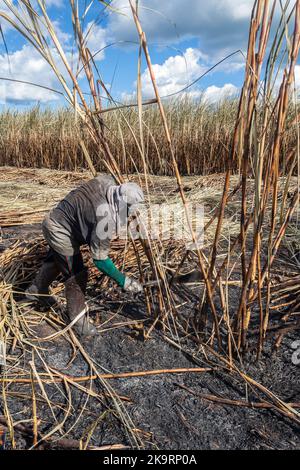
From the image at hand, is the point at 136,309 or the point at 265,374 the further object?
the point at 136,309

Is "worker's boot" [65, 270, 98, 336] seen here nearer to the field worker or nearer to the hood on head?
the field worker

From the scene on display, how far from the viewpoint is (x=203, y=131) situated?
6.52 metres

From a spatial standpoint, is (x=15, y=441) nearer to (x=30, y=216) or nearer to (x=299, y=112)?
(x=299, y=112)

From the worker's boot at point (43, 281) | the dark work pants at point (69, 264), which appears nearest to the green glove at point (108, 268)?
the dark work pants at point (69, 264)

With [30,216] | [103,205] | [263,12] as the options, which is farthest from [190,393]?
[30,216]

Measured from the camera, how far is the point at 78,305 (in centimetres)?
203

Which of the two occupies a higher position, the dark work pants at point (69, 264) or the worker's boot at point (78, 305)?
the dark work pants at point (69, 264)

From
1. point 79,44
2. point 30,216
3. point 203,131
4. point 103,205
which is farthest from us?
point 203,131

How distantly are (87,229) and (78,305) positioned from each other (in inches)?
17.1

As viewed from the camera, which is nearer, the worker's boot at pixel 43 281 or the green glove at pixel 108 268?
the green glove at pixel 108 268

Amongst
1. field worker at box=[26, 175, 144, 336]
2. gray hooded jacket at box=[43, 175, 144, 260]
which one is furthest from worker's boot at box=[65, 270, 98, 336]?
gray hooded jacket at box=[43, 175, 144, 260]

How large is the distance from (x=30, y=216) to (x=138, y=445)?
9.60ft

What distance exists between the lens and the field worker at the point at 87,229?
1787 millimetres

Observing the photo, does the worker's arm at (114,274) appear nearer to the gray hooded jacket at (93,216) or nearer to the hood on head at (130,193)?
the gray hooded jacket at (93,216)
